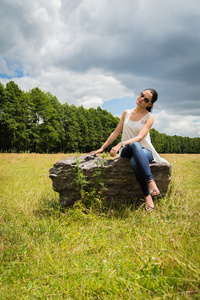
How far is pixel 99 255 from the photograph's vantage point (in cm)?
278

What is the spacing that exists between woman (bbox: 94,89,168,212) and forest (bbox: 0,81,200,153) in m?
27.7

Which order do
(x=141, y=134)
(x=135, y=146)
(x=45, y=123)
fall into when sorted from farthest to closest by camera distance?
(x=45, y=123) → (x=141, y=134) → (x=135, y=146)

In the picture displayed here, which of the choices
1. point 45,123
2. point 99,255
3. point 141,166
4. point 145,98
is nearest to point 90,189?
point 141,166

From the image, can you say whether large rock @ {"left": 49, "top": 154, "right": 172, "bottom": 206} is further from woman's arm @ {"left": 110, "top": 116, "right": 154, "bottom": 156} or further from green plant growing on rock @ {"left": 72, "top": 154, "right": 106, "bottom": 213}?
woman's arm @ {"left": 110, "top": 116, "right": 154, "bottom": 156}

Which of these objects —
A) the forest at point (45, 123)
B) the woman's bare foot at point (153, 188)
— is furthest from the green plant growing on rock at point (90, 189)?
the forest at point (45, 123)

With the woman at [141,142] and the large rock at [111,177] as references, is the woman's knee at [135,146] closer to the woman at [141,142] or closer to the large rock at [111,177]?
the woman at [141,142]

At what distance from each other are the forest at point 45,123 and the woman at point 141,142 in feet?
90.8

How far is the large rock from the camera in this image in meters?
4.62

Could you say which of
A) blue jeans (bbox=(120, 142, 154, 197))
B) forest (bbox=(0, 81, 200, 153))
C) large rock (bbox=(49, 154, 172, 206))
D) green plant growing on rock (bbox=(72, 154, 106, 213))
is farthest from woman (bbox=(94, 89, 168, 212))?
forest (bbox=(0, 81, 200, 153))

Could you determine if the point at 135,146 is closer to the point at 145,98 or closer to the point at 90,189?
the point at 145,98

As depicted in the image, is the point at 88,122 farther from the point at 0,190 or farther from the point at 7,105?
the point at 0,190

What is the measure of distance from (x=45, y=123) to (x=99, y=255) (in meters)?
36.8

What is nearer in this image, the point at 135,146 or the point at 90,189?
the point at 135,146

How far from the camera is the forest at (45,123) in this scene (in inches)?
1246
